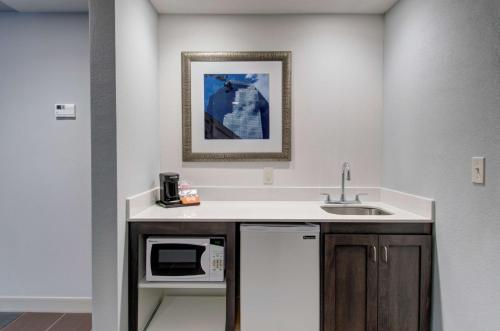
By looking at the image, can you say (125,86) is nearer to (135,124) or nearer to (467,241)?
(135,124)

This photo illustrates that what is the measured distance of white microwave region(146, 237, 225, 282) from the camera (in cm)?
177

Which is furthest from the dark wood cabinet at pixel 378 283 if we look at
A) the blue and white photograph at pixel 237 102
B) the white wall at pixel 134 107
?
the white wall at pixel 134 107

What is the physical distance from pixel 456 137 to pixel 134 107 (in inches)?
70.5

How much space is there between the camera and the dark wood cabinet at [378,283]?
5.58 ft

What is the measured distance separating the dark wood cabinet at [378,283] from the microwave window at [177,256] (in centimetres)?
79

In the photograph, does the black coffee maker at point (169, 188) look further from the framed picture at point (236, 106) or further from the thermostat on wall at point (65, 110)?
the thermostat on wall at point (65, 110)

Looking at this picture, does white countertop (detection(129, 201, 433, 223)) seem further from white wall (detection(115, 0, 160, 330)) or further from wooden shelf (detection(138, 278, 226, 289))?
wooden shelf (detection(138, 278, 226, 289))

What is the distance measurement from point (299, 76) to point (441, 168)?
47.8 inches

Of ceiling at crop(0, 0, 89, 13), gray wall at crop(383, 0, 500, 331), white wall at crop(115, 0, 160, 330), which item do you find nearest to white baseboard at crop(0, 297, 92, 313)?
white wall at crop(115, 0, 160, 330)

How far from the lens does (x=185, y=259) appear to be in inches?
70.4

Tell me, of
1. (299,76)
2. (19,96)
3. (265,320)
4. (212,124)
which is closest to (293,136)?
(299,76)

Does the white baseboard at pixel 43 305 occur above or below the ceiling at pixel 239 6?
below

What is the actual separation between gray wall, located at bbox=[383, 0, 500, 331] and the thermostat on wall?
2541mm

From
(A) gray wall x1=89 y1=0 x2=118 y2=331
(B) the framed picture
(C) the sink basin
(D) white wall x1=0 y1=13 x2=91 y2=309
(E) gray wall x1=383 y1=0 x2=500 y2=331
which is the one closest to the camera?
(E) gray wall x1=383 y1=0 x2=500 y2=331
